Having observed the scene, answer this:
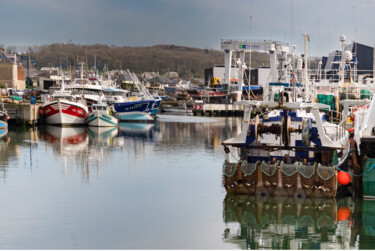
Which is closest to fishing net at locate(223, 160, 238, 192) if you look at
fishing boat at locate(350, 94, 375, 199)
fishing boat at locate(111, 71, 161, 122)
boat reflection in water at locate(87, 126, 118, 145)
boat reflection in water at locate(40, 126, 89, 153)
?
fishing boat at locate(350, 94, 375, 199)

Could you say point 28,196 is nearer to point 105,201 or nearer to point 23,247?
point 105,201

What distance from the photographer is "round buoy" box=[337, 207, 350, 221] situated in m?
16.2

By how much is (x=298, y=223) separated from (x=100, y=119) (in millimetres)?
34537

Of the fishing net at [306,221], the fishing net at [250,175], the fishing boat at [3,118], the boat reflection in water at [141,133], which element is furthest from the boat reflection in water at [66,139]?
the fishing net at [306,221]

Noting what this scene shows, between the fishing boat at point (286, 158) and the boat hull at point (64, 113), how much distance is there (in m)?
31.1

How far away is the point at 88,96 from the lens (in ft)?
189

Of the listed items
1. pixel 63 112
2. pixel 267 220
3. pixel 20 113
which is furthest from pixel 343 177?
pixel 63 112

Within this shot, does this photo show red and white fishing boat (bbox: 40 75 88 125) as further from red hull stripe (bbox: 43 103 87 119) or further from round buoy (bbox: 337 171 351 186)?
round buoy (bbox: 337 171 351 186)

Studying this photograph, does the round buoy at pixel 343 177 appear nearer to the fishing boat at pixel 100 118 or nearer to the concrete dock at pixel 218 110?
the fishing boat at pixel 100 118

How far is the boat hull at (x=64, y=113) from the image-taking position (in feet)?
158

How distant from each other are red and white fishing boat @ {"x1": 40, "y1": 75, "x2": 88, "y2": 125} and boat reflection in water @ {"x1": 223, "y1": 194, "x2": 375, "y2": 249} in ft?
106

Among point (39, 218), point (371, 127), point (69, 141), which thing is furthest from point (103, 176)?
point (69, 141)

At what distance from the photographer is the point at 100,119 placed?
4875 cm

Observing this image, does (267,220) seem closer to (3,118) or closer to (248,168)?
(248,168)
